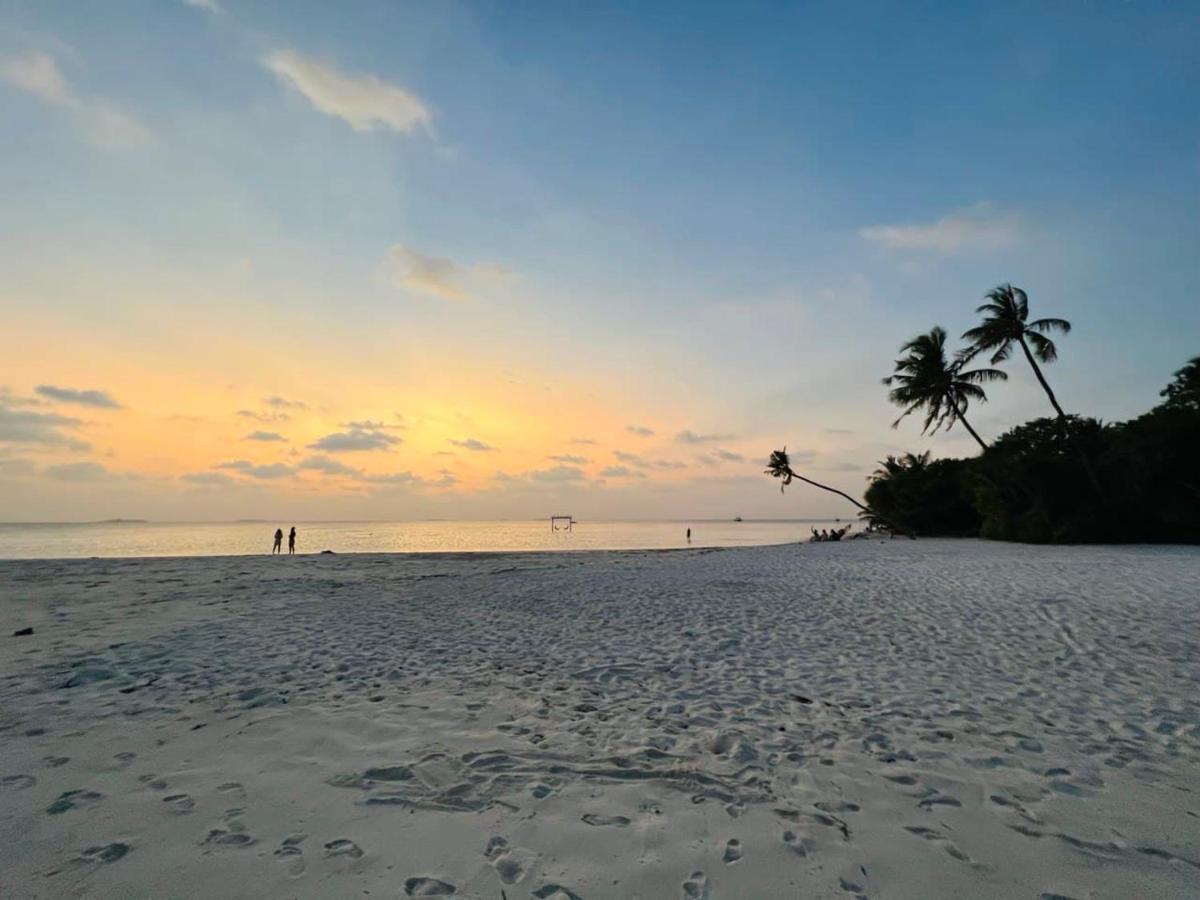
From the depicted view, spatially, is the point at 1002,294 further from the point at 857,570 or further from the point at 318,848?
the point at 318,848

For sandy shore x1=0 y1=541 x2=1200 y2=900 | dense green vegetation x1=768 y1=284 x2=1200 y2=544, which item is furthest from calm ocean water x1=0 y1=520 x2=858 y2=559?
sandy shore x1=0 y1=541 x2=1200 y2=900

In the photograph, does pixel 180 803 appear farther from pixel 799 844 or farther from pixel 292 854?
pixel 799 844

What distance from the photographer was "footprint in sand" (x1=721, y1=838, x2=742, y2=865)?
3040mm

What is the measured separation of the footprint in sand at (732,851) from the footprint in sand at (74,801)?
12.1ft

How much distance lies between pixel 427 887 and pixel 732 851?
60.9 inches

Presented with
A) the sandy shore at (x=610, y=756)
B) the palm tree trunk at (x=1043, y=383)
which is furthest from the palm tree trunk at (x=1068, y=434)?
the sandy shore at (x=610, y=756)

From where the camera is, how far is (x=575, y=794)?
12.2 ft

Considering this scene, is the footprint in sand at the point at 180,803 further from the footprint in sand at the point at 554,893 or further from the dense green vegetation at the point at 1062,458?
the dense green vegetation at the point at 1062,458

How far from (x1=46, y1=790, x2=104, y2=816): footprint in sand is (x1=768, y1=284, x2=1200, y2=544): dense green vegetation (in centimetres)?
3144

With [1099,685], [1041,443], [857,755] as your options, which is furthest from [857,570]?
[1041,443]

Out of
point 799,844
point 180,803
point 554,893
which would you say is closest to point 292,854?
point 180,803

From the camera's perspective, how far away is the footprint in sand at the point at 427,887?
8.99 feet

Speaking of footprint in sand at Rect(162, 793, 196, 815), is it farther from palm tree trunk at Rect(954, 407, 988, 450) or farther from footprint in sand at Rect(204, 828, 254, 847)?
palm tree trunk at Rect(954, 407, 988, 450)

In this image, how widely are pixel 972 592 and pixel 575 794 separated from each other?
36.2 ft
